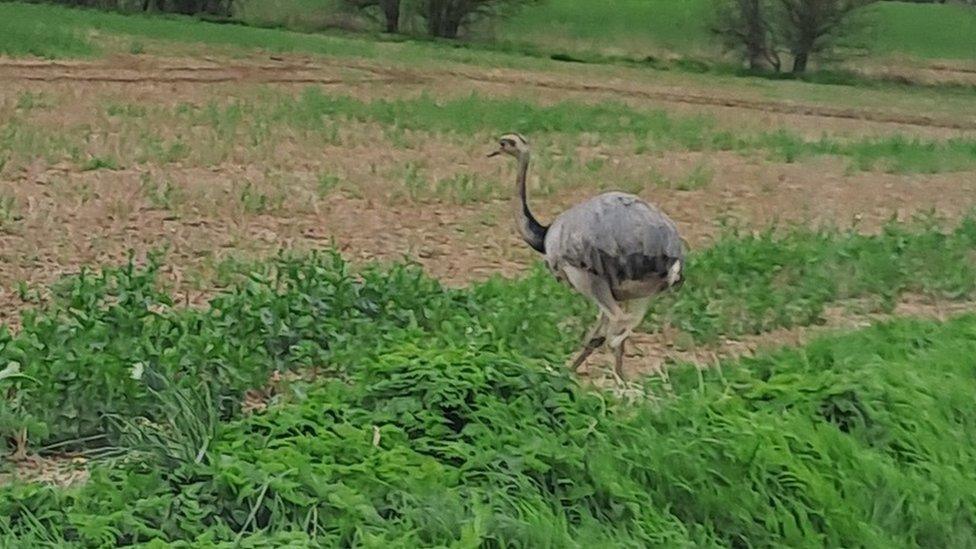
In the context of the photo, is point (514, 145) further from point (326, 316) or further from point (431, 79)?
point (431, 79)

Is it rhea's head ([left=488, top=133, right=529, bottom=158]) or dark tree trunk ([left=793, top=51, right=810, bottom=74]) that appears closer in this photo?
rhea's head ([left=488, top=133, right=529, bottom=158])

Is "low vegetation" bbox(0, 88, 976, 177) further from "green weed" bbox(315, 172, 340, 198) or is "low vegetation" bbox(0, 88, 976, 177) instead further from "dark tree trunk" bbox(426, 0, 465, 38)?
"dark tree trunk" bbox(426, 0, 465, 38)

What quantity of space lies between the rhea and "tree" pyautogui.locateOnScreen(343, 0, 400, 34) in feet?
96.8

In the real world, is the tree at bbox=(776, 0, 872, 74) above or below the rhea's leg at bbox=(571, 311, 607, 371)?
above

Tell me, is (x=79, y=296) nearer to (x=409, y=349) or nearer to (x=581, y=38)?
(x=409, y=349)

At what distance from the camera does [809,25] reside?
33.8 m

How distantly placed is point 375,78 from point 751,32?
13.6 m

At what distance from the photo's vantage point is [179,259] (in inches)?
387

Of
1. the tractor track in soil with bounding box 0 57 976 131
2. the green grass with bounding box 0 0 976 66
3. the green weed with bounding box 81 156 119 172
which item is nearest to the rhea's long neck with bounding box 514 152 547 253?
the green weed with bounding box 81 156 119 172

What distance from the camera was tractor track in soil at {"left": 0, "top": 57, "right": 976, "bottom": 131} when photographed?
20.4 m

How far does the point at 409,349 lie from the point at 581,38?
1214 inches

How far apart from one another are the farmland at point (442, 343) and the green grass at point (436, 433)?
1 cm

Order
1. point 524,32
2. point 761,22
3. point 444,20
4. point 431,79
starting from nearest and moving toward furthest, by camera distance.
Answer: point 431,79 → point 761,22 → point 444,20 → point 524,32

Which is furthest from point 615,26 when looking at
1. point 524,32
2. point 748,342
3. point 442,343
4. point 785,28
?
point 442,343
